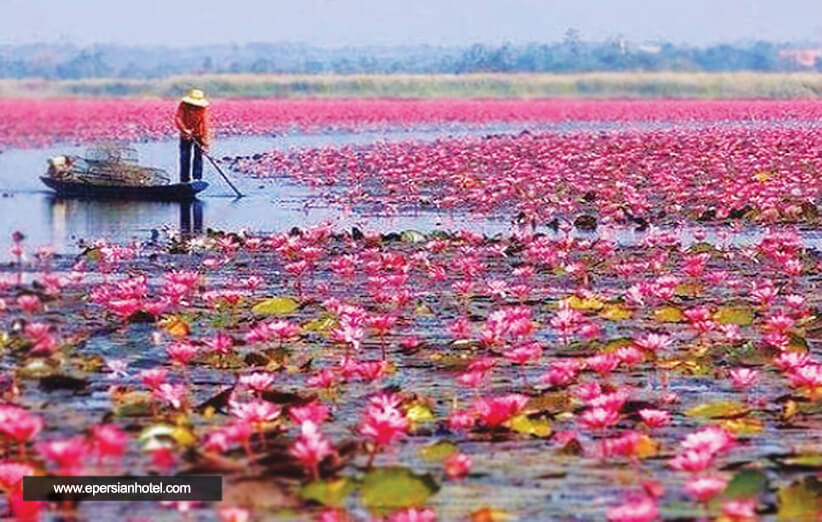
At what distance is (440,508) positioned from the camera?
6363 mm

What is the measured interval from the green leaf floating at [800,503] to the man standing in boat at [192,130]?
20198 mm

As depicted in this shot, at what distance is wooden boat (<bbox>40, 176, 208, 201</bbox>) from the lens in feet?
81.0

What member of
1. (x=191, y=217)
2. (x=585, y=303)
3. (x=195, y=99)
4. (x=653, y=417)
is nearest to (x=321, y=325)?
(x=585, y=303)

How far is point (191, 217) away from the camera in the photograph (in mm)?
22922

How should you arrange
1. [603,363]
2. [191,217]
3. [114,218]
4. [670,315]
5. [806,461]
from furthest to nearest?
[191,217], [114,218], [670,315], [603,363], [806,461]

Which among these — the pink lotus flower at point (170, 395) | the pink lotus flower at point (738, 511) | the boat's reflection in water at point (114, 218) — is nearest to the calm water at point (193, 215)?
the boat's reflection in water at point (114, 218)

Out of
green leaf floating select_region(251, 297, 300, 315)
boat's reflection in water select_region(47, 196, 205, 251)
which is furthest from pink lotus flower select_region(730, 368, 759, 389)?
boat's reflection in water select_region(47, 196, 205, 251)

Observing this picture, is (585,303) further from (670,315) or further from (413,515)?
(413,515)

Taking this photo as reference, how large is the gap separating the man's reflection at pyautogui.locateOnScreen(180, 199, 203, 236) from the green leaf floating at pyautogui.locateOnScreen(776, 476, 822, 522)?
13.8 metres

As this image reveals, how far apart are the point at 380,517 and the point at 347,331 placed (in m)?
3.69

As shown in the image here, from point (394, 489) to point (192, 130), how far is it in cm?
2052

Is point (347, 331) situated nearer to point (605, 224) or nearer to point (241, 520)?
point (241, 520)

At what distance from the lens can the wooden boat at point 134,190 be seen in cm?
2469

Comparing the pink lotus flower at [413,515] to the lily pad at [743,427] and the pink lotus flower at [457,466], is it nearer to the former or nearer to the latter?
the pink lotus flower at [457,466]
